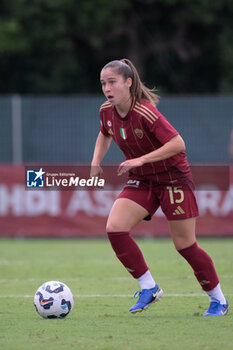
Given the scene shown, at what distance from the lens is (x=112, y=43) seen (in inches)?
1109

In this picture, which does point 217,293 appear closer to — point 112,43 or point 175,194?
point 175,194

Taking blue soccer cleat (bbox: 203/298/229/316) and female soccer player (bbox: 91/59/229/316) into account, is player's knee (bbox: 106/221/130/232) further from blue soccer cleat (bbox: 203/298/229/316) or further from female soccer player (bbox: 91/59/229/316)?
blue soccer cleat (bbox: 203/298/229/316)

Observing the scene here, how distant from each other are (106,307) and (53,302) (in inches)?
37.3

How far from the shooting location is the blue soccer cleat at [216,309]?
6.99 meters

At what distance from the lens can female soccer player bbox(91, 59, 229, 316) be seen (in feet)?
22.1

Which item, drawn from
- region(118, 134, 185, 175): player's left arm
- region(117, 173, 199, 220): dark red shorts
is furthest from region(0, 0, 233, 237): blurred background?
region(118, 134, 185, 175): player's left arm

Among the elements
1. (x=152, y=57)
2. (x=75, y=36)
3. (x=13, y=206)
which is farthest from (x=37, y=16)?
(x=13, y=206)

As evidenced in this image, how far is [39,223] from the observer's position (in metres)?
17.2

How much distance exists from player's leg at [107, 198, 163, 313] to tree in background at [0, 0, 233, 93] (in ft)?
63.7

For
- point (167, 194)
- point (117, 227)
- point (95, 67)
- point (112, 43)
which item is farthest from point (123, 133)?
point (95, 67)

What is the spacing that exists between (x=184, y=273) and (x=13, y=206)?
22.5 feet

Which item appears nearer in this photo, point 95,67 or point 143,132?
point 143,132

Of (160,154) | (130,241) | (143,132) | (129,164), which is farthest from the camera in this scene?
(130,241)

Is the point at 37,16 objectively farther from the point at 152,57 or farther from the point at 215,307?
the point at 215,307
